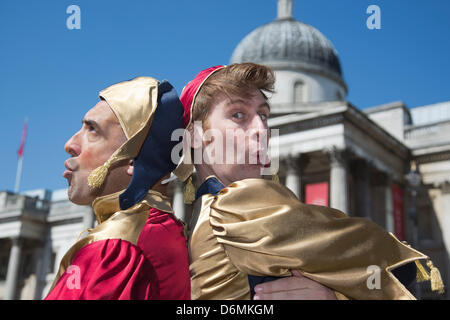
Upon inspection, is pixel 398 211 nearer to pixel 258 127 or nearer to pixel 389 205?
pixel 389 205

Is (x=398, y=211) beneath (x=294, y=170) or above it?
beneath

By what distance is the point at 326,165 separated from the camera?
2458cm

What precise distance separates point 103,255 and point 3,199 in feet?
126

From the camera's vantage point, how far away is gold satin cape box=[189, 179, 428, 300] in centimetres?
187

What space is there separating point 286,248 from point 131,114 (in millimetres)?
824

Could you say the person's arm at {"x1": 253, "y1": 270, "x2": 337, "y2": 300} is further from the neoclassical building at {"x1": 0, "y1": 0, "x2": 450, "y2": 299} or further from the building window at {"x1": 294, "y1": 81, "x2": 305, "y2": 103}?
the building window at {"x1": 294, "y1": 81, "x2": 305, "y2": 103}

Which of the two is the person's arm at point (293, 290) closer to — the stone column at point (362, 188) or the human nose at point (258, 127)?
the human nose at point (258, 127)

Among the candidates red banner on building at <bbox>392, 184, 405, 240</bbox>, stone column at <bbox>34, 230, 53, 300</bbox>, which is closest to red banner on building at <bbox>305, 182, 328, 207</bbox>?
red banner on building at <bbox>392, 184, 405, 240</bbox>

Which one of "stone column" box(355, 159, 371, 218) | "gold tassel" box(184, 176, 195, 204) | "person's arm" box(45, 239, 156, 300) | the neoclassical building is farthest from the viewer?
"stone column" box(355, 159, 371, 218)

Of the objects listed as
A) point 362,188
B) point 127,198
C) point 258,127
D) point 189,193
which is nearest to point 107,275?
point 127,198

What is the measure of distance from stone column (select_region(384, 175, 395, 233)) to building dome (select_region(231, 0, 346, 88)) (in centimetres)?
856

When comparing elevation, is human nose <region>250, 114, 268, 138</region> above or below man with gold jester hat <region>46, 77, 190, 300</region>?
above
